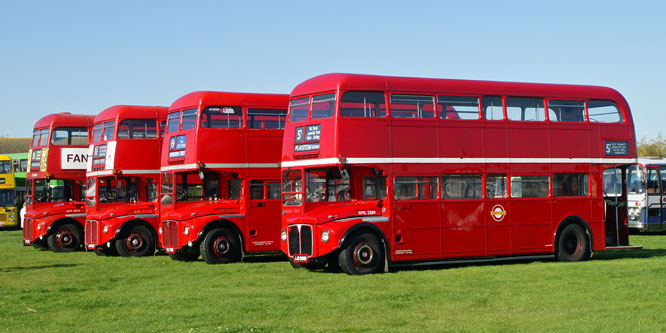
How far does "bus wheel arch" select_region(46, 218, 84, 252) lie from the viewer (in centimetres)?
2664

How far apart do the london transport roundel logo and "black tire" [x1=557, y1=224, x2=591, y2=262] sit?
1.62 metres

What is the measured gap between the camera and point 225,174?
21.6 metres

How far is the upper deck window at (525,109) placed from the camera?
19281 millimetres

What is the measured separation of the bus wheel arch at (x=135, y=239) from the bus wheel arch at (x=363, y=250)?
8.55 m

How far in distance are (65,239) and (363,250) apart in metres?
12.7

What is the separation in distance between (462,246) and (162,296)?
7.08 m

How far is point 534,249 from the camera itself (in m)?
19.6

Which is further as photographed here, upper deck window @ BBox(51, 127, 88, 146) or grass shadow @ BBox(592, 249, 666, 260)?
upper deck window @ BBox(51, 127, 88, 146)

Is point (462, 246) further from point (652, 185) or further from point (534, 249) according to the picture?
point (652, 185)

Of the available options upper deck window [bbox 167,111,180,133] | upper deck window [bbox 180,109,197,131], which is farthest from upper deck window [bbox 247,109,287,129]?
upper deck window [bbox 167,111,180,133]

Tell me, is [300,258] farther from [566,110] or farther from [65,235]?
[65,235]

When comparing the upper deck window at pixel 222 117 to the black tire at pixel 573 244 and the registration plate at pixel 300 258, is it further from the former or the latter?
→ the black tire at pixel 573 244

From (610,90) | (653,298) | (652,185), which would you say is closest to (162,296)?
(653,298)

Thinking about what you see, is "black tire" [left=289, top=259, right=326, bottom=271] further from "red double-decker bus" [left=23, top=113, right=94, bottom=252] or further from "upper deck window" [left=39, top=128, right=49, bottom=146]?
"upper deck window" [left=39, top=128, right=49, bottom=146]
